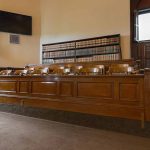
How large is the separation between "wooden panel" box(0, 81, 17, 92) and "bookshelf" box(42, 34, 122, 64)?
99.5 inches

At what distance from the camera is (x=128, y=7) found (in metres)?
6.47

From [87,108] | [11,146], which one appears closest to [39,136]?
[11,146]

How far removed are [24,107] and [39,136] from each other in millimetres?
1877

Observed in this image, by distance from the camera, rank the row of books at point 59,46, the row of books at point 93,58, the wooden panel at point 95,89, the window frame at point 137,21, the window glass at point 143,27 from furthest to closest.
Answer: the row of books at point 59,46 < the row of books at point 93,58 < the window frame at point 137,21 < the window glass at point 143,27 < the wooden panel at point 95,89

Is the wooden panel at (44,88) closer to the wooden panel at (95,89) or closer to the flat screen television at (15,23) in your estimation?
the wooden panel at (95,89)

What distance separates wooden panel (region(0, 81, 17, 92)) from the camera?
5.33 meters

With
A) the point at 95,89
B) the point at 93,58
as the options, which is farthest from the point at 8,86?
the point at 93,58

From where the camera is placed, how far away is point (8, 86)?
5473 millimetres

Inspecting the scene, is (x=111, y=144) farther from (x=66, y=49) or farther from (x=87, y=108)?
(x=66, y=49)

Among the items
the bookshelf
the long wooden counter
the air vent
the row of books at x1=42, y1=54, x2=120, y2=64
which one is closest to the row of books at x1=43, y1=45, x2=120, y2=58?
the bookshelf

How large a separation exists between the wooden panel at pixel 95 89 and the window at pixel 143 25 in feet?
9.21

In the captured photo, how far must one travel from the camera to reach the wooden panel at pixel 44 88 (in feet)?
14.7

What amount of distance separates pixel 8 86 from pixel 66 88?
1855 mm

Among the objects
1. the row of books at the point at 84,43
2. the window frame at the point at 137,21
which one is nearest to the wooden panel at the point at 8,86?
the row of books at the point at 84,43
